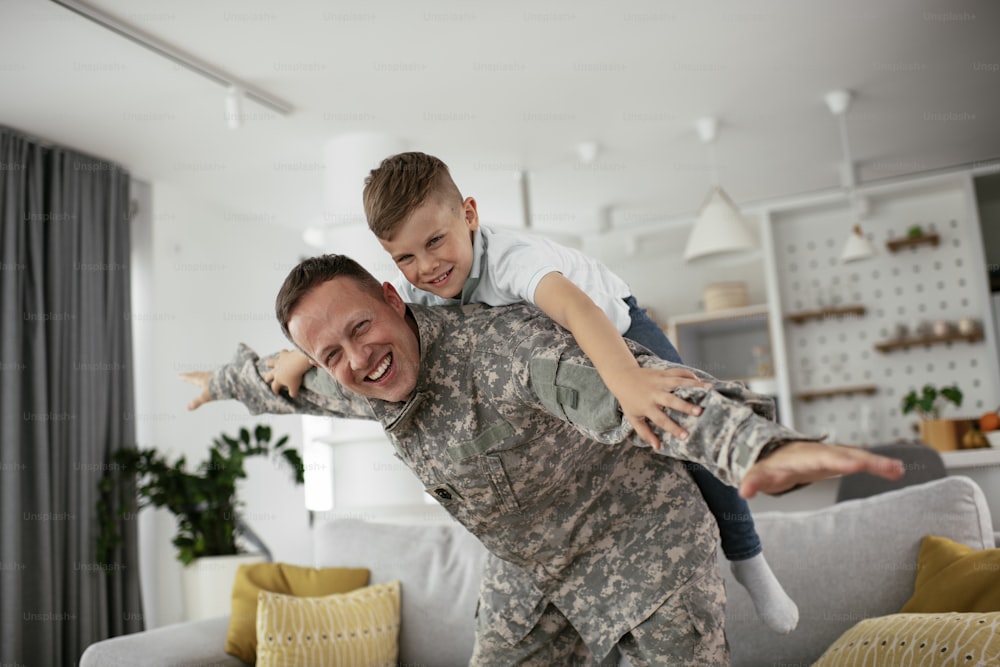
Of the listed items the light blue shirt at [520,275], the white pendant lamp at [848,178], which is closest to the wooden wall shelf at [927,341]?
the white pendant lamp at [848,178]

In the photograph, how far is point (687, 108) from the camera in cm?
503

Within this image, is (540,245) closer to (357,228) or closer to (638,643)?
(638,643)

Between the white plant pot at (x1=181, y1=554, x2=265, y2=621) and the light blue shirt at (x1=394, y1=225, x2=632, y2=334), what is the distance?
304cm

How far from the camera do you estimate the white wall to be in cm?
556

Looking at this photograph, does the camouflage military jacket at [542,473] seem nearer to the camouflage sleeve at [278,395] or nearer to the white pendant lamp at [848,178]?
the camouflage sleeve at [278,395]

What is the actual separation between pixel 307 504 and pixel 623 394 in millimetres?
6466

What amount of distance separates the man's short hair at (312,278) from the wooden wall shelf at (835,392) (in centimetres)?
576

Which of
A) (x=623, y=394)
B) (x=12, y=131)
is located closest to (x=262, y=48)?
(x=12, y=131)

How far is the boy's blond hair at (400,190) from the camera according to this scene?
1.66m

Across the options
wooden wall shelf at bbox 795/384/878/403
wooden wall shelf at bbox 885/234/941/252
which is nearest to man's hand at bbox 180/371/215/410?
wooden wall shelf at bbox 795/384/878/403

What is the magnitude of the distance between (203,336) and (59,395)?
4.44 ft

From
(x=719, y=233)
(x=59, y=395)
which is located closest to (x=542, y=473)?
(x=719, y=233)

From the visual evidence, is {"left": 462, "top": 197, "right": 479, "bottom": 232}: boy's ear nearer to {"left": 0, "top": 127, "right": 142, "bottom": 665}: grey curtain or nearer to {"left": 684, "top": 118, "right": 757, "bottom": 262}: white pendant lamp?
{"left": 684, "top": 118, "right": 757, "bottom": 262}: white pendant lamp

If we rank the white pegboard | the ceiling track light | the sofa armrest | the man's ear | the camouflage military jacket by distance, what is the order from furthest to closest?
the white pegboard → the ceiling track light → the sofa armrest → the man's ear → the camouflage military jacket
